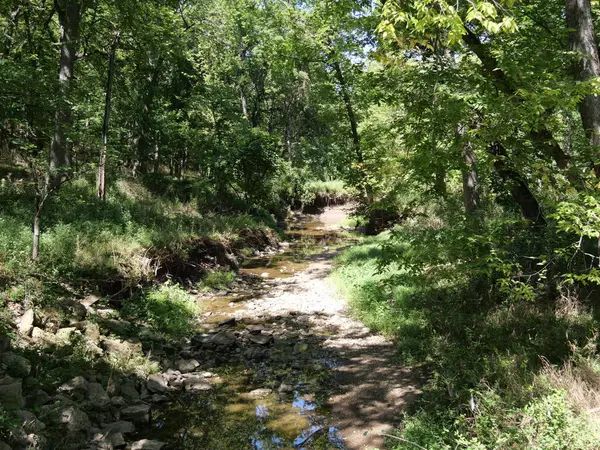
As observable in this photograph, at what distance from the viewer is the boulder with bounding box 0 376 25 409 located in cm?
466

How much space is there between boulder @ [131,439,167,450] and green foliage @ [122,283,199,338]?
371 cm

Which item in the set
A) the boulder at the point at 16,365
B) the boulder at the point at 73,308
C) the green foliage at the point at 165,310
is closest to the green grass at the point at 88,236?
the boulder at the point at 73,308

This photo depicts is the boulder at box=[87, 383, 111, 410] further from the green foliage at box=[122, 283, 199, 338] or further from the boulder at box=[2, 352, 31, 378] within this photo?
the green foliage at box=[122, 283, 199, 338]

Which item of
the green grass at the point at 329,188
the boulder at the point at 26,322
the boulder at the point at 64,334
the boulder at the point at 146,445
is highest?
the green grass at the point at 329,188

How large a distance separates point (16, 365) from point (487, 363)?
633 centimetres

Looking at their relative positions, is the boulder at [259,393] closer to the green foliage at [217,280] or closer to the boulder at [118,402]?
the boulder at [118,402]

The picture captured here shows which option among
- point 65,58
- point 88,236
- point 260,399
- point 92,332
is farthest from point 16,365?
point 65,58

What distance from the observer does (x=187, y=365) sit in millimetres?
7551

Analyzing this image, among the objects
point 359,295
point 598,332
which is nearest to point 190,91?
point 359,295

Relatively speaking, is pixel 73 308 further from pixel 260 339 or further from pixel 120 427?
pixel 260 339

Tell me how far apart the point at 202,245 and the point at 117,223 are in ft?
9.78

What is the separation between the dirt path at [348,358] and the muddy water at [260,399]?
0.17m

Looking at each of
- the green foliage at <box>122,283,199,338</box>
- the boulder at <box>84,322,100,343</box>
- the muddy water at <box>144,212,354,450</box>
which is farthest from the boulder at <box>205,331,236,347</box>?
the boulder at <box>84,322,100,343</box>

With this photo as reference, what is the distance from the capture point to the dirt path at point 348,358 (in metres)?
5.67
